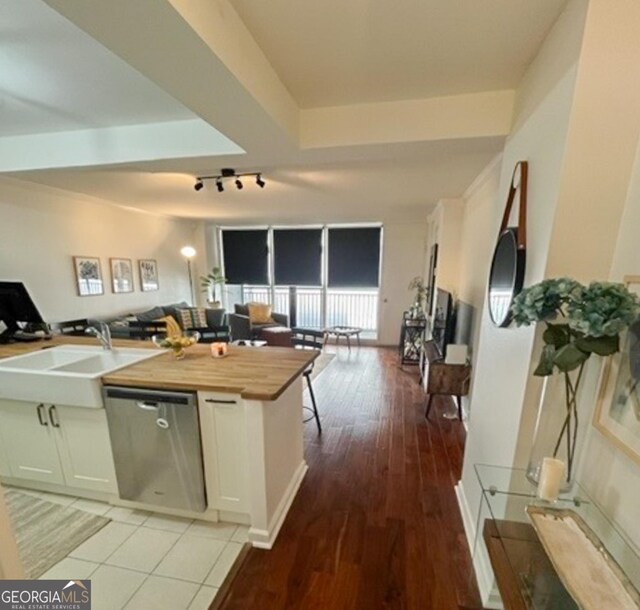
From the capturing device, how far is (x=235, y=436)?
1692 mm

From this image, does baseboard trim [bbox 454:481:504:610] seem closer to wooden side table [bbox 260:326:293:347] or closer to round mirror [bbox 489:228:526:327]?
round mirror [bbox 489:228:526:327]

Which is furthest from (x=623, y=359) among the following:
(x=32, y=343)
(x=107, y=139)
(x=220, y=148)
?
(x=32, y=343)

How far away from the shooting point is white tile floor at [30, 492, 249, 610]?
1454mm

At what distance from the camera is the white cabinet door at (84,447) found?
1.84 meters

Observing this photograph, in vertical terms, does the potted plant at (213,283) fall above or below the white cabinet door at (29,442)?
above

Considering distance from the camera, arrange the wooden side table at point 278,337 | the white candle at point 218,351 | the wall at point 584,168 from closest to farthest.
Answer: the wall at point 584,168, the white candle at point 218,351, the wooden side table at point 278,337

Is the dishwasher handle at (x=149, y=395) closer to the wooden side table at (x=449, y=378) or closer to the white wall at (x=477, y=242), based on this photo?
the white wall at (x=477, y=242)

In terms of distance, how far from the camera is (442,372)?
301cm

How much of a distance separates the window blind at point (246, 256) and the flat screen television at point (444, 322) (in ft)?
13.7

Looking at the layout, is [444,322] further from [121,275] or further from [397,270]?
[121,275]

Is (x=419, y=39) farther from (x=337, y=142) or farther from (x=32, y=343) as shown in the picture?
(x=32, y=343)

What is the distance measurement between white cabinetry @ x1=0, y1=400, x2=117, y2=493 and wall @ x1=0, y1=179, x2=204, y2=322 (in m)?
2.20

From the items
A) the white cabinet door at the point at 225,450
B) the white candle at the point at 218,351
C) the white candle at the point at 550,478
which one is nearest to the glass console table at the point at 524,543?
the white candle at the point at 550,478

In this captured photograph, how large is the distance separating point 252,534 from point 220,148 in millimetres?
2456
